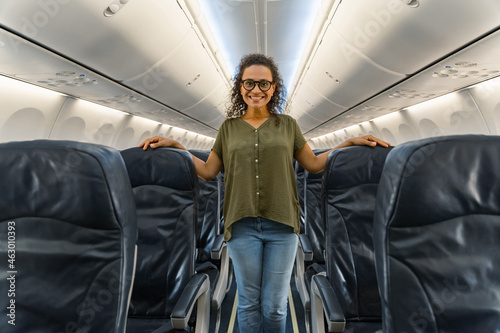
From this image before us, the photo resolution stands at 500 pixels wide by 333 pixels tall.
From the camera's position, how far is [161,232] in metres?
2.00

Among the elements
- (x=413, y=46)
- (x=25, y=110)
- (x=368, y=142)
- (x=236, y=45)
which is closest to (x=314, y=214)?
(x=368, y=142)

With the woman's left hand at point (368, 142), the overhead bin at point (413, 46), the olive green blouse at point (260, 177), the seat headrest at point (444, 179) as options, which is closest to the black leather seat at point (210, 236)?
the olive green blouse at point (260, 177)

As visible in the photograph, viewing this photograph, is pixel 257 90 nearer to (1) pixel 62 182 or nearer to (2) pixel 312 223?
(1) pixel 62 182

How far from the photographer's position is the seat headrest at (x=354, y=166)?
1832 mm

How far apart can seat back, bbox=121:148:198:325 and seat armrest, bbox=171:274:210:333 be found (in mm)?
145

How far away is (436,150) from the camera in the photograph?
97 centimetres

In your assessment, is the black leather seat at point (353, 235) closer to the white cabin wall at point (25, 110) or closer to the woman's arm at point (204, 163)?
the woman's arm at point (204, 163)

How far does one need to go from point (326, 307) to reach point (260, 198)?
68 centimetres

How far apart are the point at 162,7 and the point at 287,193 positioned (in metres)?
2.51

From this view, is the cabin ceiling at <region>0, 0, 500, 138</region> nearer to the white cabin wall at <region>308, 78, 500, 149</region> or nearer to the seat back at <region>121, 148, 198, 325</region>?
the white cabin wall at <region>308, 78, 500, 149</region>

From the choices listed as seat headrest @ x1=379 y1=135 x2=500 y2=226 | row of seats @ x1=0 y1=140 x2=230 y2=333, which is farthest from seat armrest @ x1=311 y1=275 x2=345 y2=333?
row of seats @ x1=0 y1=140 x2=230 y2=333

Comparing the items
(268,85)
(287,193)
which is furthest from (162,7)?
(287,193)

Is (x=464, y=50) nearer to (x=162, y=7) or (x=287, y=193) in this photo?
(x=287, y=193)

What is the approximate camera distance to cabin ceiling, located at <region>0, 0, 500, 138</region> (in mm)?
2432
